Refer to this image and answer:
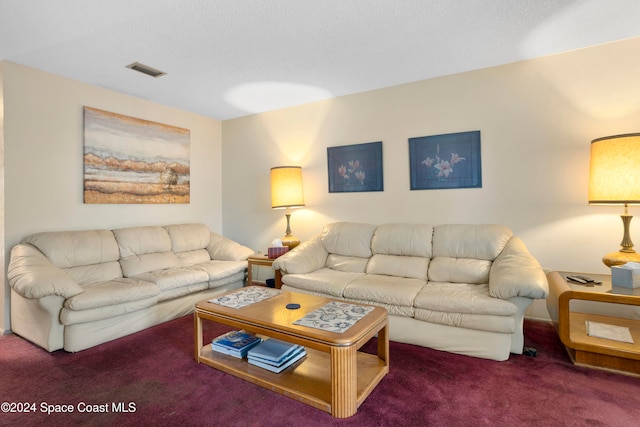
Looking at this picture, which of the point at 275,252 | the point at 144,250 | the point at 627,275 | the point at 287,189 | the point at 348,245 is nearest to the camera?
the point at 627,275

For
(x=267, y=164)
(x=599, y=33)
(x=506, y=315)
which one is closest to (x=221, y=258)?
(x=267, y=164)

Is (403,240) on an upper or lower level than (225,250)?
upper

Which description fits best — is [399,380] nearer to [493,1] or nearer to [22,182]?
[493,1]

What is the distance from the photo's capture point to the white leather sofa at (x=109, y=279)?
235 cm

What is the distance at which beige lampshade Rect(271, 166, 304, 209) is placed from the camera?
3.81 metres

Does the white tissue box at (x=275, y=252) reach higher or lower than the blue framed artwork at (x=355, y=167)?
lower

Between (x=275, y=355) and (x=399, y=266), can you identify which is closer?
(x=275, y=355)

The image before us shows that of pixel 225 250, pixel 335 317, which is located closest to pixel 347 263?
pixel 335 317

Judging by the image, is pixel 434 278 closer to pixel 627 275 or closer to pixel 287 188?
pixel 627 275

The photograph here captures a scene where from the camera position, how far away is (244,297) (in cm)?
235

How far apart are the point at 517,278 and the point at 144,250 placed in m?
3.50

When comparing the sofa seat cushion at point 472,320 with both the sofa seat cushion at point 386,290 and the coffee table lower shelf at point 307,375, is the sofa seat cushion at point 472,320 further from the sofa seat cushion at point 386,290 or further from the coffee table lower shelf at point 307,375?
the coffee table lower shelf at point 307,375

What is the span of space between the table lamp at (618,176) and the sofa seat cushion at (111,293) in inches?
143

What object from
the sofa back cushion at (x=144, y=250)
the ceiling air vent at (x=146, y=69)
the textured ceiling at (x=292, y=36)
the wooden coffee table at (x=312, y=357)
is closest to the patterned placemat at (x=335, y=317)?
the wooden coffee table at (x=312, y=357)
